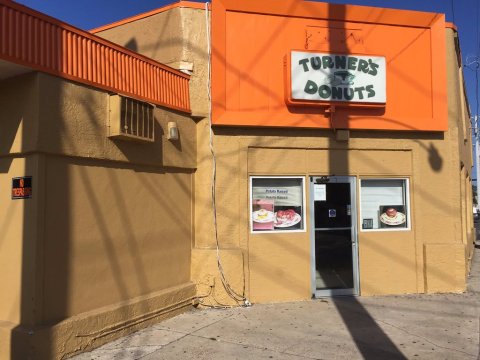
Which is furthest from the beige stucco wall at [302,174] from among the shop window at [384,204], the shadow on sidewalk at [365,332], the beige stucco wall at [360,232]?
the shadow on sidewalk at [365,332]

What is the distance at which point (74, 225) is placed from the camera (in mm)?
5594

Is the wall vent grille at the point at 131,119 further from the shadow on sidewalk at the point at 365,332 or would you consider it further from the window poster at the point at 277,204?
the shadow on sidewalk at the point at 365,332

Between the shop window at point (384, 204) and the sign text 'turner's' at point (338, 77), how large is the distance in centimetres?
156

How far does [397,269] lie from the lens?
27.2ft

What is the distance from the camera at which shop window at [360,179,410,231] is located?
840cm

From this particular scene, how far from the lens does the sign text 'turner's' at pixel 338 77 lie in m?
7.87

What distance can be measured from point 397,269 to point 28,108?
6.55 meters

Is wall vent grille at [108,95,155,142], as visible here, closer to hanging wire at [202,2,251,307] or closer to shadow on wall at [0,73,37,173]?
shadow on wall at [0,73,37,173]

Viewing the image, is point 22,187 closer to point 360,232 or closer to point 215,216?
point 215,216

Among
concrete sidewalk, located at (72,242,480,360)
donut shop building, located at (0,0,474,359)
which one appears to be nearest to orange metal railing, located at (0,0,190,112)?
donut shop building, located at (0,0,474,359)

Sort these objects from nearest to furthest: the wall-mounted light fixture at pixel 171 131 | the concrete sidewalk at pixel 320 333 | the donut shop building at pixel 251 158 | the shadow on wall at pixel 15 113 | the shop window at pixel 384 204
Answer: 1. the shadow on wall at pixel 15 113
2. the concrete sidewalk at pixel 320 333
3. the donut shop building at pixel 251 158
4. the wall-mounted light fixture at pixel 171 131
5. the shop window at pixel 384 204

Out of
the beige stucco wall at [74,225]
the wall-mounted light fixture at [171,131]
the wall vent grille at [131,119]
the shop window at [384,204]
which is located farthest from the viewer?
the shop window at [384,204]

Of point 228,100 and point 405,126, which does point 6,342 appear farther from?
point 405,126

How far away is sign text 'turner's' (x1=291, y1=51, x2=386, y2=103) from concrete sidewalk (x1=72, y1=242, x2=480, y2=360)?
139 inches
